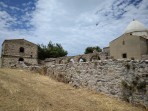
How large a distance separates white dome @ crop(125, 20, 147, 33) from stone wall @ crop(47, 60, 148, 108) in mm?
23562

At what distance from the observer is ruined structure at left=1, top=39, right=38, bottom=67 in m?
35.3

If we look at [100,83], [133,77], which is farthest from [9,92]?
[133,77]

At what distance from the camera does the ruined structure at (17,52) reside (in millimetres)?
35344

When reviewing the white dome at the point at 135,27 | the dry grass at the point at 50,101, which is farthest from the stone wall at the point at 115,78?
the white dome at the point at 135,27

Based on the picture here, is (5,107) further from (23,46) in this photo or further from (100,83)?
(23,46)

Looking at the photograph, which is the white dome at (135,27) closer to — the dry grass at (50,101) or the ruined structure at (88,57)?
the ruined structure at (88,57)

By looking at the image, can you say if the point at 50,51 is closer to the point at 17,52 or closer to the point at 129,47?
the point at 17,52

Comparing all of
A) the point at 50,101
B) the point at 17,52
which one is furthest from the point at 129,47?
the point at 17,52

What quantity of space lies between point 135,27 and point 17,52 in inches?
934

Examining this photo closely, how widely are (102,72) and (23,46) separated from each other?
1186 inches

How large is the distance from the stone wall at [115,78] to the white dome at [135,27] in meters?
23.6

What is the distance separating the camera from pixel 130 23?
3481 centimetres

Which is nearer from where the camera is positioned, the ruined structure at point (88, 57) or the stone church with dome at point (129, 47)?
the stone church with dome at point (129, 47)

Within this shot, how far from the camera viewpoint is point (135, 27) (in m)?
32.8
